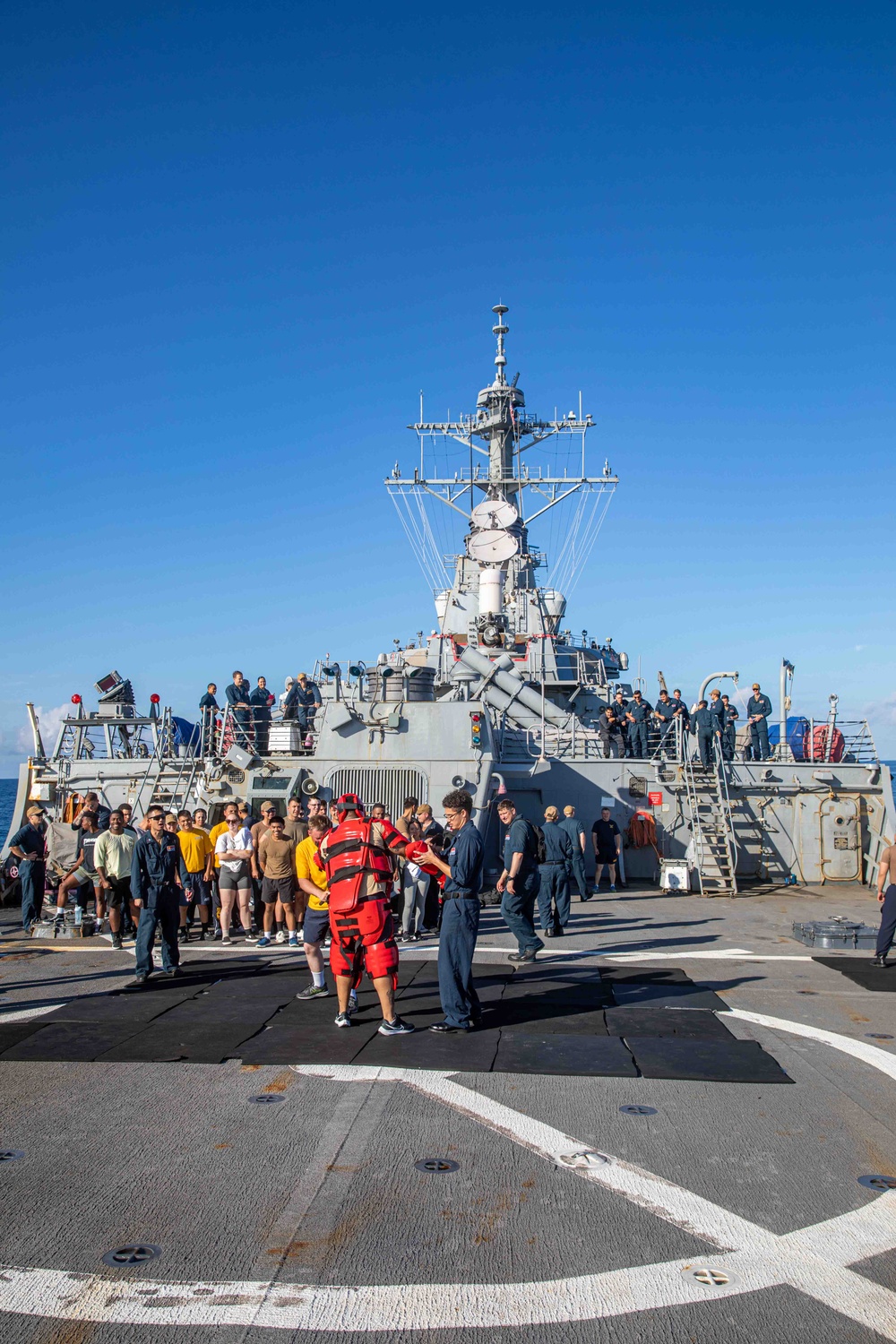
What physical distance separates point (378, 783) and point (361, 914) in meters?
8.38

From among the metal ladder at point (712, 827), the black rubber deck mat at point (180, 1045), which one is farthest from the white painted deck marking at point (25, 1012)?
the metal ladder at point (712, 827)

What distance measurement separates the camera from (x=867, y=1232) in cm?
395

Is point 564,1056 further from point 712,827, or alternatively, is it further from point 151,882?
point 712,827

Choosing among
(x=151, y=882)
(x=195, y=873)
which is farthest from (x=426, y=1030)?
(x=195, y=873)

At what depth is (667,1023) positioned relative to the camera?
7.29 meters

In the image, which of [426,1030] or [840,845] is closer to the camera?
[426,1030]

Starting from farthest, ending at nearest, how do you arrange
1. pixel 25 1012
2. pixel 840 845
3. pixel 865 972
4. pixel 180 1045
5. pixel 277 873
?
1. pixel 840 845
2. pixel 277 873
3. pixel 865 972
4. pixel 25 1012
5. pixel 180 1045

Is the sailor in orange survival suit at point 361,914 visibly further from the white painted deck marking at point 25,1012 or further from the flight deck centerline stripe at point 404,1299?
the flight deck centerline stripe at point 404,1299

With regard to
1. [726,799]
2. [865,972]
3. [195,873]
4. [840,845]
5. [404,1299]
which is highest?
[726,799]

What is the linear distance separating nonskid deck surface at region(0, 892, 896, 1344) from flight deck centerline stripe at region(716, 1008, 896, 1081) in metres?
0.05

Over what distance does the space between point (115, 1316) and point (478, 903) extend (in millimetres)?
4212

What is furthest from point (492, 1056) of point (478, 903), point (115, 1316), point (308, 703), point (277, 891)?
point (308, 703)

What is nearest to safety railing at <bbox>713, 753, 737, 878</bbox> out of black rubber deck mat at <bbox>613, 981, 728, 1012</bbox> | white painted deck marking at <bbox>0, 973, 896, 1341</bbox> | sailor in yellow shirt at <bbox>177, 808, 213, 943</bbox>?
black rubber deck mat at <bbox>613, 981, 728, 1012</bbox>

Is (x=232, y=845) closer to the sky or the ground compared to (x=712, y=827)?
closer to the sky
